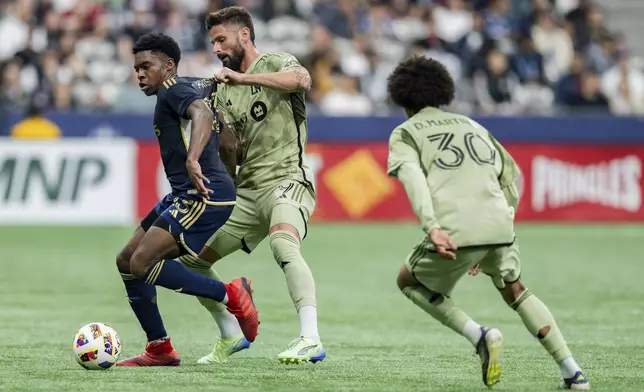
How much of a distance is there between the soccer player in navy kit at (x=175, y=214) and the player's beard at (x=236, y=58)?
16.0 inches

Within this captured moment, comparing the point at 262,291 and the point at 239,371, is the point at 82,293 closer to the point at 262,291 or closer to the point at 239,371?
the point at 262,291

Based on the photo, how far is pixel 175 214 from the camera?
7957 mm

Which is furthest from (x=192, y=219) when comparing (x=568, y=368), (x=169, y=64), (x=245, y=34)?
(x=568, y=368)

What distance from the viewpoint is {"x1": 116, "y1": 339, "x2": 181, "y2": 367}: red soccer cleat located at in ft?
26.3

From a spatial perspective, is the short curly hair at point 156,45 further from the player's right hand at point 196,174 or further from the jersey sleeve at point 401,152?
the jersey sleeve at point 401,152

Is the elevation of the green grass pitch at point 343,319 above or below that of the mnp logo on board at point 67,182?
above

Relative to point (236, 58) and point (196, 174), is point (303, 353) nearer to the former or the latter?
point (196, 174)

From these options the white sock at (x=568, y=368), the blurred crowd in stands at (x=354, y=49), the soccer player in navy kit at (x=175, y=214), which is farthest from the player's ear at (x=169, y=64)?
the blurred crowd in stands at (x=354, y=49)

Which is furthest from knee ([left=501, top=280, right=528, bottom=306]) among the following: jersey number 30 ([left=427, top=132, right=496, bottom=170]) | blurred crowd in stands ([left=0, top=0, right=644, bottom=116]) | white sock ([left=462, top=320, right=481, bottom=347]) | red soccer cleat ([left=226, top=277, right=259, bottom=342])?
blurred crowd in stands ([left=0, top=0, right=644, bottom=116])

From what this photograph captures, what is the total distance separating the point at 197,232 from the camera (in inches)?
314

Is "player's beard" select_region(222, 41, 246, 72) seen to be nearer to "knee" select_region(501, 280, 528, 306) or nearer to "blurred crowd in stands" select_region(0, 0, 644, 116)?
"knee" select_region(501, 280, 528, 306)

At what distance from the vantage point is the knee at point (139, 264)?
780 cm

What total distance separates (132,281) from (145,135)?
12.9m

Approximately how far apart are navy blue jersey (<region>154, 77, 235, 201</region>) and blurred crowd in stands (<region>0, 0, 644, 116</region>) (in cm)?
1297
